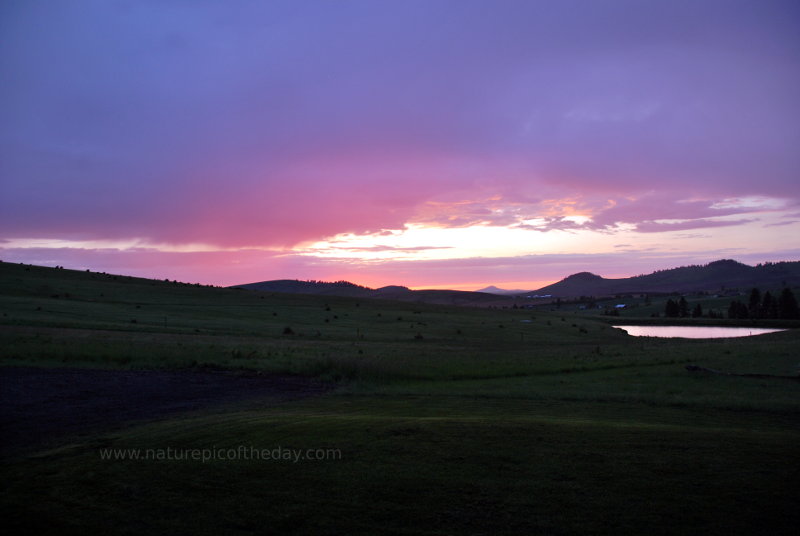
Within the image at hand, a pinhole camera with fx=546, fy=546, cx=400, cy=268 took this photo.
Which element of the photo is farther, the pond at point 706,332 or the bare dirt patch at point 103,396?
the pond at point 706,332

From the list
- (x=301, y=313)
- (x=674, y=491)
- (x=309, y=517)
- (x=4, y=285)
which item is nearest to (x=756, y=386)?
(x=674, y=491)

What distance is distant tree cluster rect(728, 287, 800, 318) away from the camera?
347 feet

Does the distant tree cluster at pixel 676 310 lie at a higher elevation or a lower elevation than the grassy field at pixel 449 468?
lower

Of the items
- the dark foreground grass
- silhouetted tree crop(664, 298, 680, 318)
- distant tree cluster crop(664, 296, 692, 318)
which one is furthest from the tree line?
the dark foreground grass

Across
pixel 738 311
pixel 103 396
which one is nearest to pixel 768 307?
pixel 738 311

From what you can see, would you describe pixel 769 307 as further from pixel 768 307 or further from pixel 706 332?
pixel 706 332

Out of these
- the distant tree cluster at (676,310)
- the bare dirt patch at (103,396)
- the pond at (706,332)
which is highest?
the bare dirt patch at (103,396)

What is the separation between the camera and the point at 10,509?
7.28 metres

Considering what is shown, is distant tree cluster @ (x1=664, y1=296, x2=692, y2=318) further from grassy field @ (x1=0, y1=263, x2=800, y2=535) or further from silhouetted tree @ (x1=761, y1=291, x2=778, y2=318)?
grassy field @ (x1=0, y1=263, x2=800, y2=535)

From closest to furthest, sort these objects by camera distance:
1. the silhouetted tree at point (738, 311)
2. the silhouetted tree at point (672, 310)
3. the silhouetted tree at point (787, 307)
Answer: the silhouetted tree at point (787, 307) < the silhouetted tree at point (738, 311) < the silhouetted tree at point (672, 310)

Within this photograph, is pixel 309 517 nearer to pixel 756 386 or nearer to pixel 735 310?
pixel 756 386

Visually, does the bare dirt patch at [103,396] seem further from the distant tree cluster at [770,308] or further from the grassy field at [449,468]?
the distant tree cluster at [770,308]

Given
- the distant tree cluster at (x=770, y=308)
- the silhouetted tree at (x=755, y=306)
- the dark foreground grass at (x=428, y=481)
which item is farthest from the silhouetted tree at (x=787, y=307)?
the dark foreground grass at (x=428, y=481)

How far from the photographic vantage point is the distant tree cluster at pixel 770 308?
10575cm
